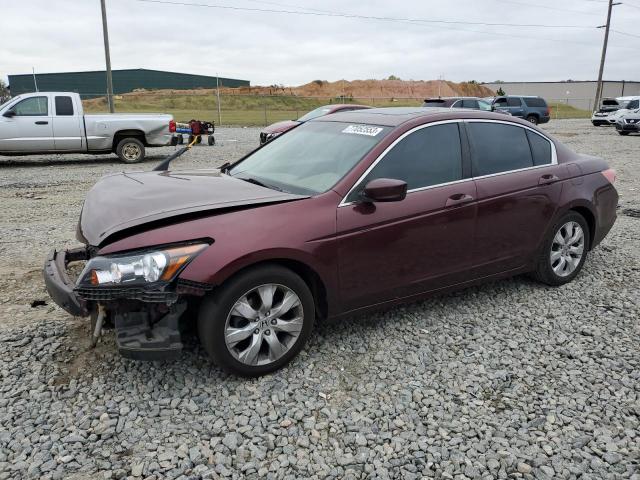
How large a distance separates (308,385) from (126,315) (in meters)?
1.17

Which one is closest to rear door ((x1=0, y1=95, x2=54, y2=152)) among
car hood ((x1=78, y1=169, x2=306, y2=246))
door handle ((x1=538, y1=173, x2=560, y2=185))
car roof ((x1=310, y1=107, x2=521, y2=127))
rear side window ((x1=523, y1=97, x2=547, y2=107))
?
car hood ((x1=78, y1=169, x2=306, y2=246))

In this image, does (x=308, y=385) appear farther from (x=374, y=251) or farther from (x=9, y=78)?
(x=9, y=78)

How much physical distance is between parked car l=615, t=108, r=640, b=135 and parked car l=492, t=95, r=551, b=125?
4.53 m

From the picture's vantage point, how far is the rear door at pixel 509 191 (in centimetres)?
419

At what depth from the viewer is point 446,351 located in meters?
3.74

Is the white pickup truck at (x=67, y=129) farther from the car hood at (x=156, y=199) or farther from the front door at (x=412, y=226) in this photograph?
the front door at (x=412, y=226)

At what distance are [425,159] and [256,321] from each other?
5.84 feet

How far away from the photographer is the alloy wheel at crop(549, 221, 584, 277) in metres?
4.82

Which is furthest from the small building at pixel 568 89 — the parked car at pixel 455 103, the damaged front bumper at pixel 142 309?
the damaged front bumper at pixel 142 309

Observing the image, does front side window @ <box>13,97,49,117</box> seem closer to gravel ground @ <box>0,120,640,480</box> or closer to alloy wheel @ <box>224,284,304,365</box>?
gravel ground @ <box>0,120,640,480</box>

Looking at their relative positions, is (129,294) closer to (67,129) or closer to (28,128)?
(67,129)

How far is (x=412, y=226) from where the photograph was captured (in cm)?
373

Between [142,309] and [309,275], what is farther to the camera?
[309,275]

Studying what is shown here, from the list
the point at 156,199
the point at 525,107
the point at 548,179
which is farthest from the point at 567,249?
the point at 525,107
